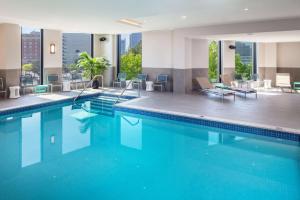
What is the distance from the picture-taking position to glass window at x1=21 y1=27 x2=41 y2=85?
1149 centimetres

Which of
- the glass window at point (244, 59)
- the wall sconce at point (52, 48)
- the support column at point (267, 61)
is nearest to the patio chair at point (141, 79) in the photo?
the wall sconce at point (52, 48)

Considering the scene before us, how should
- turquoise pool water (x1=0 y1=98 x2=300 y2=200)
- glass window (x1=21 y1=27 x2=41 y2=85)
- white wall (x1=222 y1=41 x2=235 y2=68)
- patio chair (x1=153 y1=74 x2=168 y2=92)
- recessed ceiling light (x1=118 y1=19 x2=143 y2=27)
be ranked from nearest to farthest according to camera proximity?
turquoise pool water (x1=0 y1=98 x2=300 y2=200) < recessed ceiling light (x1=118 y1=19 x2=143 y2=27) < glass window (x1=21 y1=27 x2=41 y2=85) < patio chair (x1=153 y1=74 x2=168 y2=92) < white wall (x1=222 y1=41 x2=235 y2=68)

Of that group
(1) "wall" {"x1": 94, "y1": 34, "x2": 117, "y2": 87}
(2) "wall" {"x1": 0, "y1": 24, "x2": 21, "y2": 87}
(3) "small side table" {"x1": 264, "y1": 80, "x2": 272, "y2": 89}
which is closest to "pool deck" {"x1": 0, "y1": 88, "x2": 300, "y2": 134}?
(2) "wall" {"x1": 0, "y1": 24, "x2": 21, "y2": 87}

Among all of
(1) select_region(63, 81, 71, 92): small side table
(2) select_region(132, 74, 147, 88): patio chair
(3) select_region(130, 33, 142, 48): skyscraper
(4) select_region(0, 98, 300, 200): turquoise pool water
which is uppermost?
(3) select_region(130, 33, 142, 48): skyscraper

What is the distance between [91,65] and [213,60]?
6.60 metres

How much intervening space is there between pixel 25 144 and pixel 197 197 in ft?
12.9

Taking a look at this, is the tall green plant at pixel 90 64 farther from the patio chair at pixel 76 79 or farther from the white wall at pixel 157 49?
the white wall at pixel 157 49

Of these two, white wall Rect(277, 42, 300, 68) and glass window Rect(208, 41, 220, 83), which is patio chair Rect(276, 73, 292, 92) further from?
glass window Rect(208, 41, 220, 83)

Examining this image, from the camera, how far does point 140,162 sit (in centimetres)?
494

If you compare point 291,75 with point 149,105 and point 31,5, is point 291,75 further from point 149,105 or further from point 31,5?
point 31,5

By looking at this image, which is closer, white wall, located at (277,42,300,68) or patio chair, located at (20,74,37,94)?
patio chair, located at (20,74,37,94)

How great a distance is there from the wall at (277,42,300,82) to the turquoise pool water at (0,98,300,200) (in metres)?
10.3

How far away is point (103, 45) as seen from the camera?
14.8m

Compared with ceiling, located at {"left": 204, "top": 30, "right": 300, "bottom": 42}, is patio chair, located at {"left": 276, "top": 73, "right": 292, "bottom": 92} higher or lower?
lower
